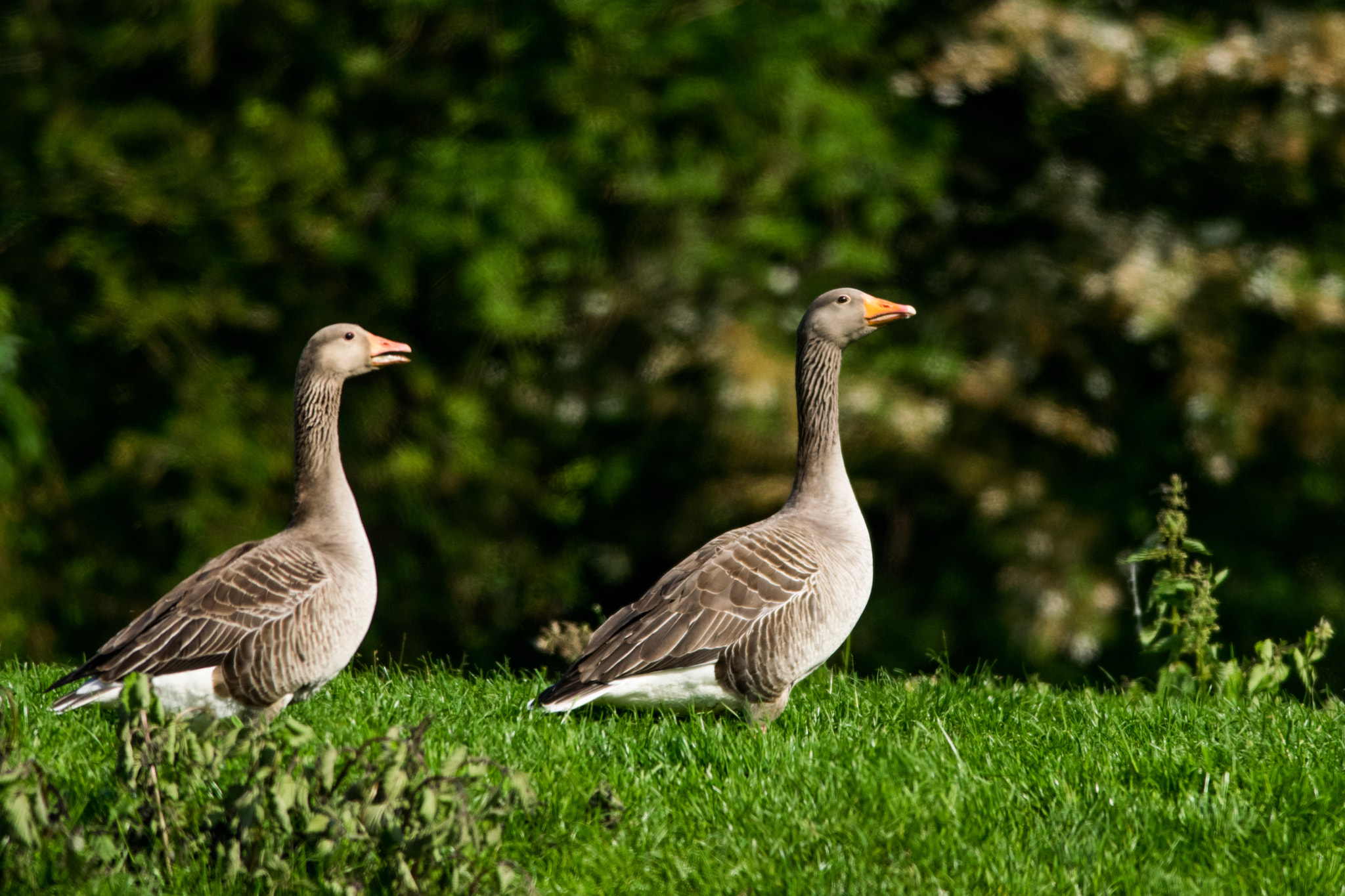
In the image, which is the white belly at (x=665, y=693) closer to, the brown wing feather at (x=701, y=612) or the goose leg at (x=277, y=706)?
the brown wing feather at (x=701, y=612)

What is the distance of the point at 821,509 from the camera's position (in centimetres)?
564

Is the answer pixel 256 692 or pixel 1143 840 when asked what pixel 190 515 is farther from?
pixel 1143 840

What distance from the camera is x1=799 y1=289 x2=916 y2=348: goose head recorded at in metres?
5.96

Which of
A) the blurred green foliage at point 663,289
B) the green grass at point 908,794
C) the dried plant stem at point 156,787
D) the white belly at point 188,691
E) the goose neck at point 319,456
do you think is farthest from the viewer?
the blurred green foliage at point 663,289

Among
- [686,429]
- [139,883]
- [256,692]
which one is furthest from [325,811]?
[686,429]

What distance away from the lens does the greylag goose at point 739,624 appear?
483cm

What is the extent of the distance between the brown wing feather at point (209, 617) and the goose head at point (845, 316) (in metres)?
2.52

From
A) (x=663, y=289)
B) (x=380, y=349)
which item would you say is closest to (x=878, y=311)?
(x=380, y=349)

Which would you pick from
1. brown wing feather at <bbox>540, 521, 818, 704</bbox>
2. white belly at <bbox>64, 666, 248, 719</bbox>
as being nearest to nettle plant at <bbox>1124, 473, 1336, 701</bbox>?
brown wing feather at <bbox>540, 521, 818, 704</bbox>

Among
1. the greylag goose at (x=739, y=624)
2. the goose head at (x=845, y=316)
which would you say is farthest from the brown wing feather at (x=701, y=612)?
the goose head at (x=845, y=316)

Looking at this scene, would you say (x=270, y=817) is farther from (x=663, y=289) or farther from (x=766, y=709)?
(x=663, y=289)

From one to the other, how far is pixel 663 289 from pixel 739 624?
4.16 meters

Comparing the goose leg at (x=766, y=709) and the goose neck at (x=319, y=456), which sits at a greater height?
the goose neck at (x=319, y=456)

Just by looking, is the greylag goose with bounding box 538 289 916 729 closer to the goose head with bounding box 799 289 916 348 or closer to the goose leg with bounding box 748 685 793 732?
the goose leg with bounding box 748 685 793 732
